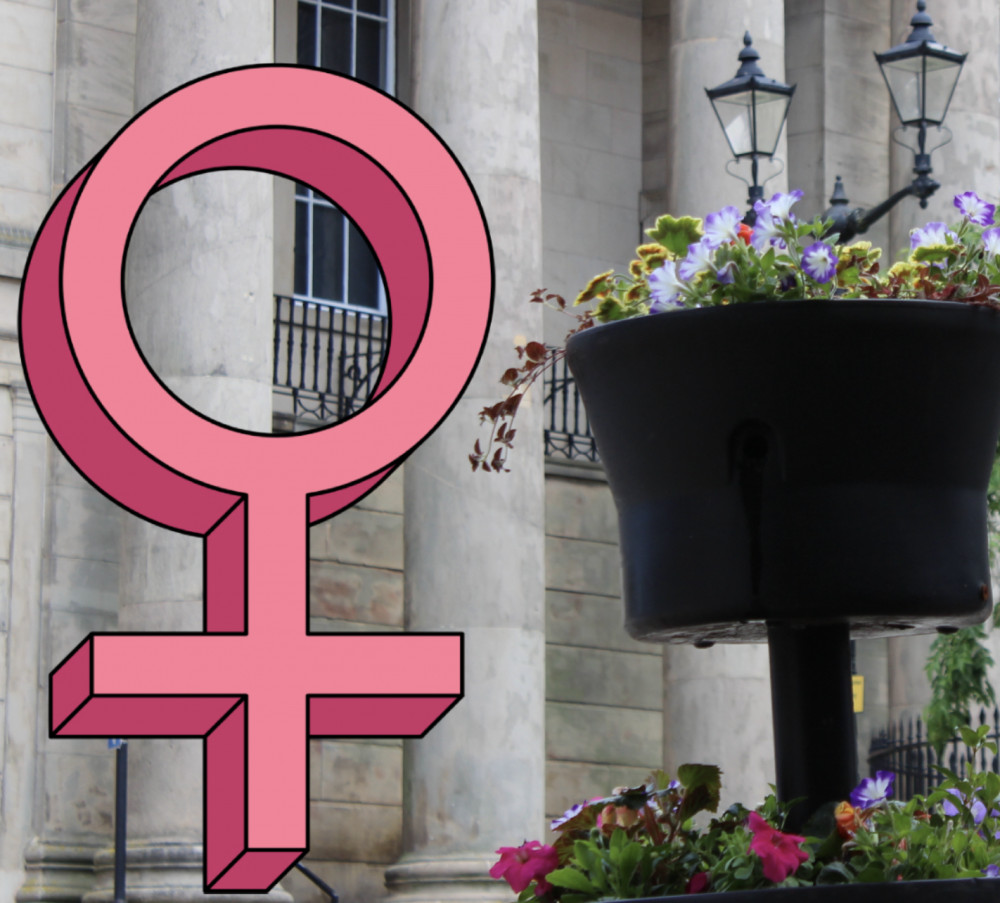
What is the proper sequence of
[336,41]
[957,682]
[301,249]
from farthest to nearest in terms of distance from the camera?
[336,41] → [301,249] → [957,682]

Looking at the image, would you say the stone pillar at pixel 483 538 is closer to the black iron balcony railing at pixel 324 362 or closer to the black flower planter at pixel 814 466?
the black iron balcony railing at pixel 324 362

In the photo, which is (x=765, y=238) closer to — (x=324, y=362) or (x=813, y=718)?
(x=813, y=718)

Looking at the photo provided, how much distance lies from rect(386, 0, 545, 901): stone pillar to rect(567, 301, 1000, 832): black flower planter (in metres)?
10.1

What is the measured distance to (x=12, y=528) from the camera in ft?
49.8

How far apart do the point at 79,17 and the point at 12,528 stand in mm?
4132

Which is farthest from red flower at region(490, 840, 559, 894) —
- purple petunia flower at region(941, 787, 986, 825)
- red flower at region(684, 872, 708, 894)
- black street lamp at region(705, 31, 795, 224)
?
black street lamp at region(705, 31, 795, 224)

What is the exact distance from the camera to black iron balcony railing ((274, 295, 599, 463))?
1792 centimetres

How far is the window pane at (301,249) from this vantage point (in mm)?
19547

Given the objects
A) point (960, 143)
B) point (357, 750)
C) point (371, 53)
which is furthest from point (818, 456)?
point (371, 53)

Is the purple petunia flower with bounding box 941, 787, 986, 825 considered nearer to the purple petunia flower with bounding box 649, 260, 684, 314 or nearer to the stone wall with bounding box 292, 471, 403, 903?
the purple petunia flower with bounding box 649, 260, 684, 314

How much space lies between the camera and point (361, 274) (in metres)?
20.1

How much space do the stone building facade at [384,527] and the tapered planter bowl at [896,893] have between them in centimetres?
983

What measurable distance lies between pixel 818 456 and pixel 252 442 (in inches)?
344

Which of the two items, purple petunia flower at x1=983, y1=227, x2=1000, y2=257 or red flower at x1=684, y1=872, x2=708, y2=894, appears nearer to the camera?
red flower at x1=684, y1=872, x2=708, y2=894
